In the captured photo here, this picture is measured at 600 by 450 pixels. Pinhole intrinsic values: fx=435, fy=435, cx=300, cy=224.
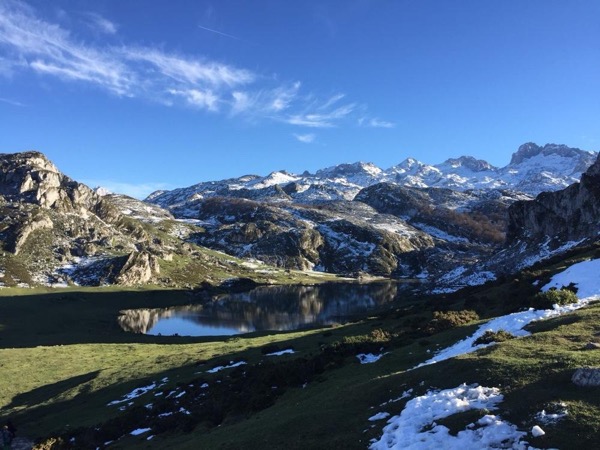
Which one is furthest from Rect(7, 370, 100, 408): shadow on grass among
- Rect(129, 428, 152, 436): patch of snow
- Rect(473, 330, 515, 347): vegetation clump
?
Rect(473, 330, 515, 347): vegetation clump

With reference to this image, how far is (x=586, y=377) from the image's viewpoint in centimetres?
1647

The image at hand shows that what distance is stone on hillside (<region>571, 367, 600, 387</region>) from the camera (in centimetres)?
1617

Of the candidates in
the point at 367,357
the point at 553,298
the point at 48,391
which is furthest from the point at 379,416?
the point at 48,391

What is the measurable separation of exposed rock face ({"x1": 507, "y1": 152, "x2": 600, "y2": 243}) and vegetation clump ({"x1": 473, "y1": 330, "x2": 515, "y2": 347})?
76198 millimetres

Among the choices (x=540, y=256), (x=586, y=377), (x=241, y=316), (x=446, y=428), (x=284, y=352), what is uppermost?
(x=540, y=256)

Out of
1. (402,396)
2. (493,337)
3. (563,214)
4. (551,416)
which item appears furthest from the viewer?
(563,214)

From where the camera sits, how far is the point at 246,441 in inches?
817

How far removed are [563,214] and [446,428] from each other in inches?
5168

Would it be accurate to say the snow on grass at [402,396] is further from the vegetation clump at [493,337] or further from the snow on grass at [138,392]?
the snow on grass at [138,392]

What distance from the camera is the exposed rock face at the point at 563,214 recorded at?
106562 mm

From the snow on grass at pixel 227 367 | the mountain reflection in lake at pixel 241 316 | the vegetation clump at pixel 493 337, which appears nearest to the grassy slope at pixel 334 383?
the snow on grass at pixel 227 367

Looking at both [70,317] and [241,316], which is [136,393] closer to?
[241,316]

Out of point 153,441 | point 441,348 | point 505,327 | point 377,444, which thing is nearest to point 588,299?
point 505,327

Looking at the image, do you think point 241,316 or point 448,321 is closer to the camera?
point 448,321
